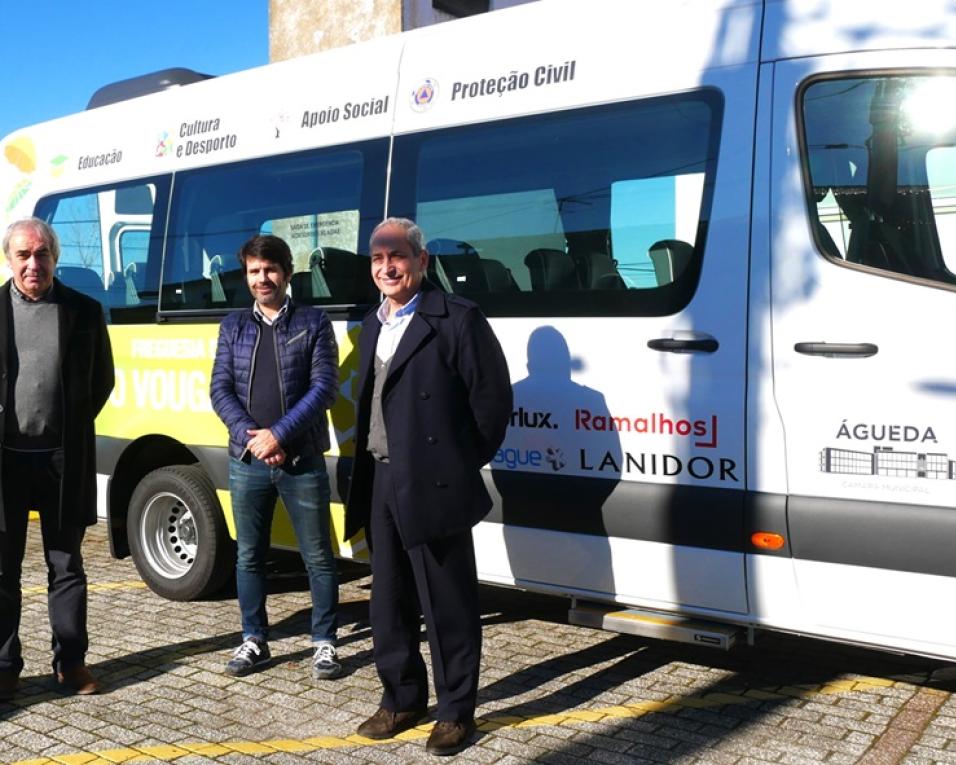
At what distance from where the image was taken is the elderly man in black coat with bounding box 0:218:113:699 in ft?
15.1

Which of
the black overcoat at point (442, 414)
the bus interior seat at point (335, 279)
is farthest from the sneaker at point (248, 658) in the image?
the bus interior seat at point (335, 279)

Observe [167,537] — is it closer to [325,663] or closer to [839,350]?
[325,663]

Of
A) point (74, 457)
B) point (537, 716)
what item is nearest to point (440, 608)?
point (537, 716)

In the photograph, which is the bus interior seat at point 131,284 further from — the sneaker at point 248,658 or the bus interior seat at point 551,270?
the bus interior seat at point 551,270

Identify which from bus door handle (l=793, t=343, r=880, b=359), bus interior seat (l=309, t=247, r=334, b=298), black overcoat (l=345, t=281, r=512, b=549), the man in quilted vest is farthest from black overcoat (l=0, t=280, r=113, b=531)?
bus door handle (l=793, t=343, r=880, b=359)

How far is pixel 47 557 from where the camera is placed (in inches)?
192

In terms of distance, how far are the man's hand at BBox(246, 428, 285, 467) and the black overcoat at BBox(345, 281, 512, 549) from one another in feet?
2.84

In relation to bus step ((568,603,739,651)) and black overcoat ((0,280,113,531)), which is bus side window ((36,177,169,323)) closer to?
black overcoat ((0,280,113,531))

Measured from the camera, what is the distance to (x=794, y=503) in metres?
4.16

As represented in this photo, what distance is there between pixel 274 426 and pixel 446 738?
4.91 feet

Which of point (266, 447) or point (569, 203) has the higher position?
point (569, 203)

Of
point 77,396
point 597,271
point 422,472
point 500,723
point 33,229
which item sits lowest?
point 500,723

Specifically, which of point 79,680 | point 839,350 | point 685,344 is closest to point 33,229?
A: point 79,680

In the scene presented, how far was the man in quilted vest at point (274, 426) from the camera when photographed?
4902 mm
